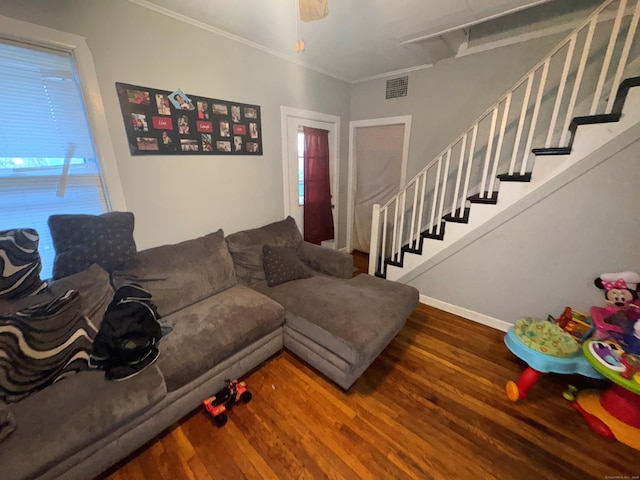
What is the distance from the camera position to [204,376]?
149 cm

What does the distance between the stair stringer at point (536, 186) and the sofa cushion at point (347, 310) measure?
641mm

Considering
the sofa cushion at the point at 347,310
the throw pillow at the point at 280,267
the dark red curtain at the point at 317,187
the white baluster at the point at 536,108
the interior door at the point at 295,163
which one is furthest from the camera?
the dark red curtain at the point at 317,187

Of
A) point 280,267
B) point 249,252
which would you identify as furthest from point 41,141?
point 280,267

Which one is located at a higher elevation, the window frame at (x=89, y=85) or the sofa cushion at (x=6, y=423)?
the window frame at (x=89, y=85)

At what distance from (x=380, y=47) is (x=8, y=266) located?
3155 millimetres

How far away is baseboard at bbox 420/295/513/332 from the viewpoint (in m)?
2.22

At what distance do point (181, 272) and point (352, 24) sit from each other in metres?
2.38

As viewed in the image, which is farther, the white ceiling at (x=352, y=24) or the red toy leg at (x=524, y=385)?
the white ceiling at (x=352, y=24)

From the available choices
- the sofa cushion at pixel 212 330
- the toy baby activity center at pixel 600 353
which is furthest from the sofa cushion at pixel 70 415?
the toy baby activity center at pixel 600 353

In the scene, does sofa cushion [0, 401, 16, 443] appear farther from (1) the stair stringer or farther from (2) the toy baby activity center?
(1) the stair stringer

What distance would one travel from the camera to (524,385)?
155 centimetres

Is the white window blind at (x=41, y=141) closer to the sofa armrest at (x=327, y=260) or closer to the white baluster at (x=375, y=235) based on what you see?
the sofa armrest at (x=327, y=260)

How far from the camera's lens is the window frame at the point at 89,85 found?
4.49ft

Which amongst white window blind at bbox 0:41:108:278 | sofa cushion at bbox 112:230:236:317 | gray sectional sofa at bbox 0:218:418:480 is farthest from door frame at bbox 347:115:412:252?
white window blind at bbox 0:41:108:278
